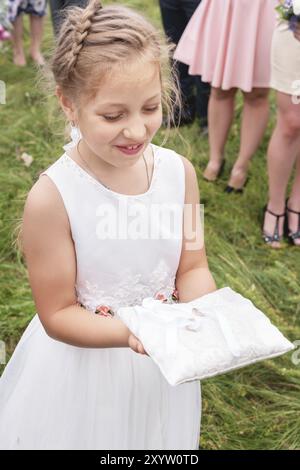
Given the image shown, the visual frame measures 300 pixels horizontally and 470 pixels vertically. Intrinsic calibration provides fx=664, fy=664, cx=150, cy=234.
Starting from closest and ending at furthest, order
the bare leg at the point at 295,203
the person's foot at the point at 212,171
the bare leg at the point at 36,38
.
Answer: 1. the bare leg at the point at 295,203
2. the person's foot at the point at 212,171
3. the bare leg at the point at 36,38

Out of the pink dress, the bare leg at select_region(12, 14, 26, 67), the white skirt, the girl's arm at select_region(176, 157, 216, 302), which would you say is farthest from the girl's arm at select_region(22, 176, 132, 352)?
the bare leg at select_region(12, 14, 26, 67)

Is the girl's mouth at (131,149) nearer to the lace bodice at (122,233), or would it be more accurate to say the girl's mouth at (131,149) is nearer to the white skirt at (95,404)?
the lace bodice at (122,233)

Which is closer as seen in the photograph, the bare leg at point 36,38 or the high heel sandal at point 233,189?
the high heel sandal at point 233,189

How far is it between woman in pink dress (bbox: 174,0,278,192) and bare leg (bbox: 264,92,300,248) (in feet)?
0.95

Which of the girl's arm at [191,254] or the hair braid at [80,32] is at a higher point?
the hair braid at [80,32]

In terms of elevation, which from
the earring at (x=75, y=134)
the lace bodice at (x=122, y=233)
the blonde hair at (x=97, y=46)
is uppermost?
the blonde hair at (x=97, y=46)

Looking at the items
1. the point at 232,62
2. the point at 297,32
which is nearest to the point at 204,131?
the point at 232,62

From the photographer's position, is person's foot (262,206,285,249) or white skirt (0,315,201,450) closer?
white skirt (0,315,201,450)

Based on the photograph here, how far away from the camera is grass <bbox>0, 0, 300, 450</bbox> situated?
218 cm

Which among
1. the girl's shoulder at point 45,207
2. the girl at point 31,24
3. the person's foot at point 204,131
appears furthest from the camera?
the girl at point 31,24

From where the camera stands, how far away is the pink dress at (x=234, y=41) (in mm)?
2988

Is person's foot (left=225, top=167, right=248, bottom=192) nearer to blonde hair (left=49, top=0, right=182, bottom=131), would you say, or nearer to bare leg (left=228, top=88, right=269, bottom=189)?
bare leg (left=228, top=88, right=269, bottom=189)

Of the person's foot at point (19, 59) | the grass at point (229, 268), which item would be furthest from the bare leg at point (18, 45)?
the grass at point (229, 268)

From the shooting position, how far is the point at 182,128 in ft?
12.7
